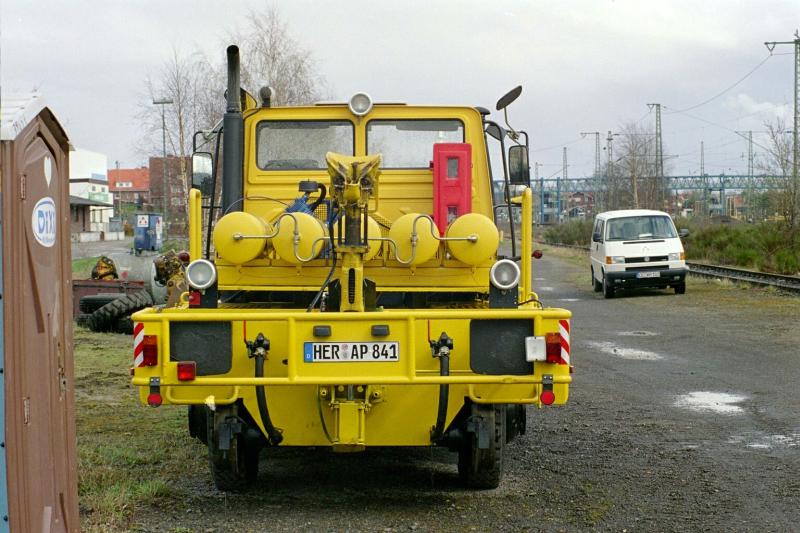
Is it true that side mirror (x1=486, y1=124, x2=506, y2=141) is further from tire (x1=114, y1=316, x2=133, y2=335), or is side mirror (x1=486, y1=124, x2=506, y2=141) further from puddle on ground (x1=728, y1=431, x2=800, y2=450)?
tire (x1=114, y1=316, x2=133, y2=335)

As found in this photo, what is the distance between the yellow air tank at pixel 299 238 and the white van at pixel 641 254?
58.1 ft

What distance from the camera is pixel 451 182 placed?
23.9ft

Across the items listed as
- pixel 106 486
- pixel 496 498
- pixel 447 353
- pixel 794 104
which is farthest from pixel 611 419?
pixel 794 104

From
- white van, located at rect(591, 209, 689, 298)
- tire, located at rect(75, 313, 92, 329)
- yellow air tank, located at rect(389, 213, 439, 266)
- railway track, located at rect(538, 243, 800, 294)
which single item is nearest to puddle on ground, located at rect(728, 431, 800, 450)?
yellow air tank, located at rect(389, 213, 439, 266)

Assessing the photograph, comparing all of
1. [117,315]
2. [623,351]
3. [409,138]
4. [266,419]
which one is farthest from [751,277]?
[266,419]

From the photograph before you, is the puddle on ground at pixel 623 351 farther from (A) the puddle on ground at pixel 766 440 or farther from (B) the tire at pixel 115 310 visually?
(B) the tire at pixel 115 310

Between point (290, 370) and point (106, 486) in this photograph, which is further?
point (106, 486)

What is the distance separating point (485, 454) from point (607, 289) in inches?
712

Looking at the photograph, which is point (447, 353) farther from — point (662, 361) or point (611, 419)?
point (662, 361)

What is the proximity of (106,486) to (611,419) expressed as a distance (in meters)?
4.67

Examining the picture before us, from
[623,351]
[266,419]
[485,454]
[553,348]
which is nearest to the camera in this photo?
[553,348]

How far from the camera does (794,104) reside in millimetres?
35875

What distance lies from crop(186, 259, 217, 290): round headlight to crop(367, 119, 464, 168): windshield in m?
1.72

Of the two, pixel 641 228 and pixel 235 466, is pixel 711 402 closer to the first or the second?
pixel 235 466
